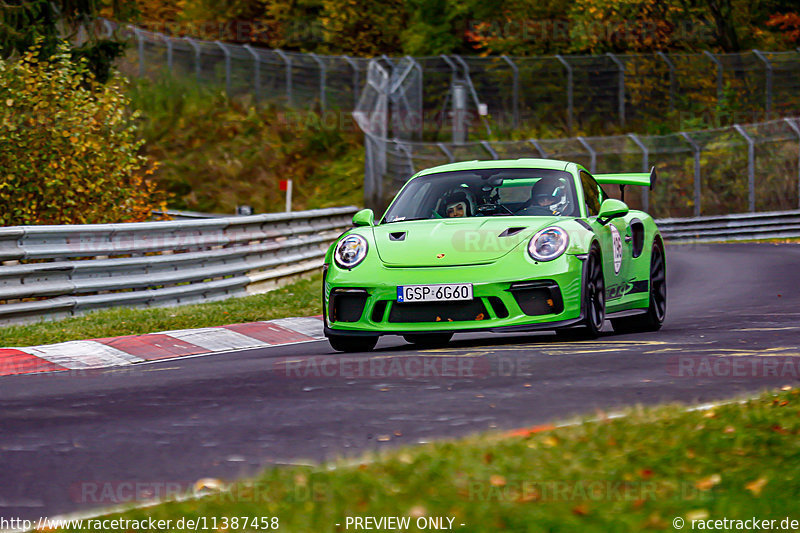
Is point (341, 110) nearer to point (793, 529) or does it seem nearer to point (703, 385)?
point (703, 385)

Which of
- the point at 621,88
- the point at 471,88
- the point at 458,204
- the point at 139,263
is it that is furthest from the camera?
the point at 621,88

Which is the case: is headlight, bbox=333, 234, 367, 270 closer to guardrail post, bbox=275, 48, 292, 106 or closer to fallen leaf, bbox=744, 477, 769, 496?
fallen leaf, bbox=744, 477, 769, 496

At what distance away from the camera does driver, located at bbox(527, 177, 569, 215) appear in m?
10.2

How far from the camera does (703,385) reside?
7.19m

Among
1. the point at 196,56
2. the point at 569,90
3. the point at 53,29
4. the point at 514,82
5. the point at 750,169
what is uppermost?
the point at 53,29

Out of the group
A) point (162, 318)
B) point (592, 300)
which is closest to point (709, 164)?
point (162, 318)

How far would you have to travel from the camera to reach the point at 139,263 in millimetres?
13602

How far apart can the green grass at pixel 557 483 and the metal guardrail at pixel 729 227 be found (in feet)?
101

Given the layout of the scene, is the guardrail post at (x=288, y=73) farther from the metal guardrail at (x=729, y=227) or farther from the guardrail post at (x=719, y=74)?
the guardrail post at (x=719, y=74)

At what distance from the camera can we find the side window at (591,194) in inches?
412

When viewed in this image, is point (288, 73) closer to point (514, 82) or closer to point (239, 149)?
point (239, 149)

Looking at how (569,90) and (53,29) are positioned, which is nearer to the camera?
(53,29)

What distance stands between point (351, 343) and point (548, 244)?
67.2 inches

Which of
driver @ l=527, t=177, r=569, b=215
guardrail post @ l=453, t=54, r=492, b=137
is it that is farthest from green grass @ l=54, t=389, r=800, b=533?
guardrail post @ l=453, t=54, r=492, b=137
